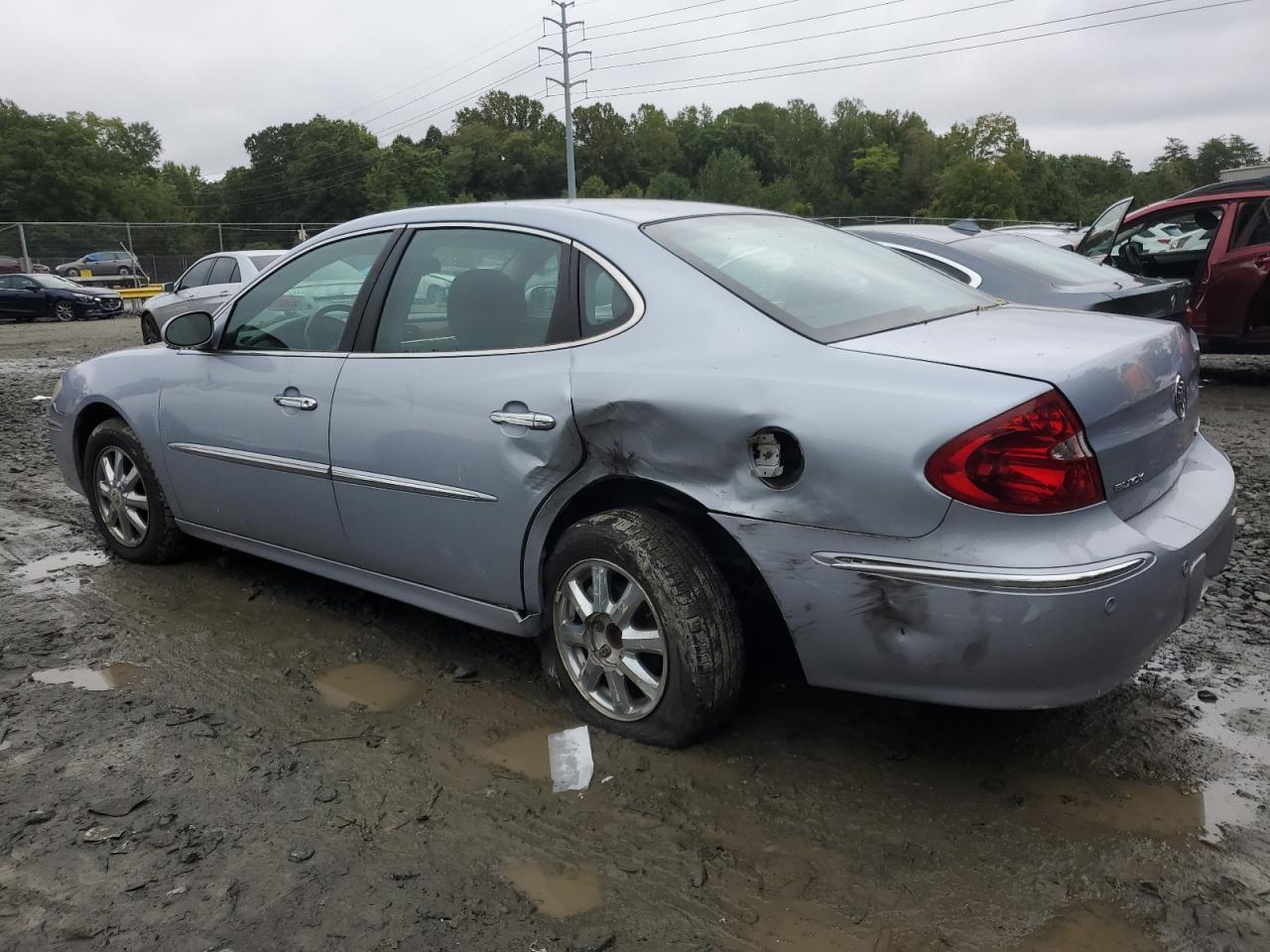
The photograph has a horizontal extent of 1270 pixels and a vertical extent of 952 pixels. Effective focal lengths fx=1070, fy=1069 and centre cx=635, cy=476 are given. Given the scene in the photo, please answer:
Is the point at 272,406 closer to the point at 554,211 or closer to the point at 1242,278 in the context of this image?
the point at 554,211

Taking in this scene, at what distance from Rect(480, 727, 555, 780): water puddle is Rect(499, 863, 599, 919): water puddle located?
0.45m

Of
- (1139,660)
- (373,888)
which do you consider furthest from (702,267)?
(373,888)

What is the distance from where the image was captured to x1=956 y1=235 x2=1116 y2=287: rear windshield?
6.88 m

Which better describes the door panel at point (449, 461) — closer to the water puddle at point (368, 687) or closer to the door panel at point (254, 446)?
the door panel at point (254, 446)

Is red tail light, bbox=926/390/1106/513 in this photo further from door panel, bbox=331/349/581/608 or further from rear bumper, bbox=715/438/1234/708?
door panel, bbox=331/349/581/608

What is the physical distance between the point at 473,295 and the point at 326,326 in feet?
2.41

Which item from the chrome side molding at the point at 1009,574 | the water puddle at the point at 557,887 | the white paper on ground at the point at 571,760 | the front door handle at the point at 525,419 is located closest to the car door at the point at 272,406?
the front door handle at the point at 525,419

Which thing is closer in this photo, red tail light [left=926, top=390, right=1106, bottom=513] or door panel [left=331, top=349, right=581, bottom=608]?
red tail light [left=926, top=390, right=1106, bottom=513]

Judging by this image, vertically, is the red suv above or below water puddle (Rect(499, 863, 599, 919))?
above

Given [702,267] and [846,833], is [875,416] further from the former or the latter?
[846,833]

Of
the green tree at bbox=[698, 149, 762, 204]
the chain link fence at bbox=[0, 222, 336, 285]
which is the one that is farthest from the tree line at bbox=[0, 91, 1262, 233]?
the chain link fence at bbox=[0, 222, 336, 285]

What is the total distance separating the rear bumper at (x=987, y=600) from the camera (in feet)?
8.08

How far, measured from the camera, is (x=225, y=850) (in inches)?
106

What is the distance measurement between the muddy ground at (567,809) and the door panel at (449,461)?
460 mm
